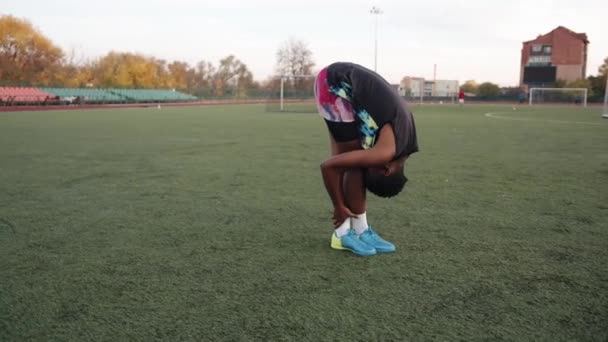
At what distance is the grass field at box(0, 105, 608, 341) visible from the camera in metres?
2.27

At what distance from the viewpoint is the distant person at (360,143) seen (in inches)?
120

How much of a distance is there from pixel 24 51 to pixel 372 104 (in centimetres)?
6275

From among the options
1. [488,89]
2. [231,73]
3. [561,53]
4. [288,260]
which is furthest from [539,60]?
[288,260]

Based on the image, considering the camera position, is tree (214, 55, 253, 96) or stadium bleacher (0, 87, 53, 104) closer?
stadium bleacher (0, 87, 53, 104)

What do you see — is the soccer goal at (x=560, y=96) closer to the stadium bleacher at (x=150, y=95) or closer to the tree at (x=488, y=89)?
the tree at (x=488, y=89)

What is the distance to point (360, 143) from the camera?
3.25 meters

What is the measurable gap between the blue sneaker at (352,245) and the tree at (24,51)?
59.4m

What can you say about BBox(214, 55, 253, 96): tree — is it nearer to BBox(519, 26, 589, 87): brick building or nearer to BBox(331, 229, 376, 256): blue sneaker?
BBox(519, 26, 589, 87): brick building

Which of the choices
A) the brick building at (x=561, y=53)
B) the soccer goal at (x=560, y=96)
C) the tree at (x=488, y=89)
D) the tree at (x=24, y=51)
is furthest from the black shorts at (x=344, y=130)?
the brick building at (x=561, y=53)

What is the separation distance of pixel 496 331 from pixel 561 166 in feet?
19.6

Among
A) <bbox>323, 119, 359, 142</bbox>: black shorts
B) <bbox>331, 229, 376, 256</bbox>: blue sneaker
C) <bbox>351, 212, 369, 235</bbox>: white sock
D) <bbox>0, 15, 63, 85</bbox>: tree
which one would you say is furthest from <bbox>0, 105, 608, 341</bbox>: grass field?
<bbox>0, 15, 63, 85</bbox>: tree

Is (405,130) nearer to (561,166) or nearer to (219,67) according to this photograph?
(561,166)

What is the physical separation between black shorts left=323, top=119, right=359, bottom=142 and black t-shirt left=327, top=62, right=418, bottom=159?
0.06m

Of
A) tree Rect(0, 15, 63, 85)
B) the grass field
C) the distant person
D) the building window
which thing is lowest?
the grass field
